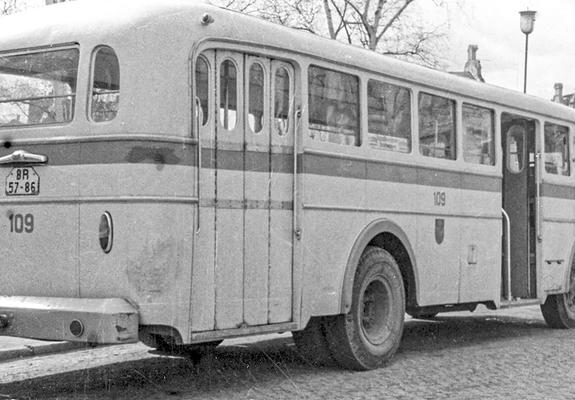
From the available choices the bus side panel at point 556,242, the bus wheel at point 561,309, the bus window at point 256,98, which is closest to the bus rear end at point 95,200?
the bus window at point 256,98

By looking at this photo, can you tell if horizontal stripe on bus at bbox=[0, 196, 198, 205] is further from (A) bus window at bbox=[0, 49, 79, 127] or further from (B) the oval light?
(A) bus window at bbox=[0, 49, 79, 127]

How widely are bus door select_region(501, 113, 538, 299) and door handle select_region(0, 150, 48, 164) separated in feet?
20.1

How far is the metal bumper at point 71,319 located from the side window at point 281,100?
1998 millimetres

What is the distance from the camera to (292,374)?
8773 mm

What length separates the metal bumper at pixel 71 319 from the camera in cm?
682

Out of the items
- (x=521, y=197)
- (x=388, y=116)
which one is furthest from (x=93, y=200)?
(x=521, y=197)

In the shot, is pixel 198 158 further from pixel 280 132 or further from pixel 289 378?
pixel 289 378

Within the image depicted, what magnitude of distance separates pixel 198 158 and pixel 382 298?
109 inches

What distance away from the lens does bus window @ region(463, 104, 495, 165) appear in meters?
10.7

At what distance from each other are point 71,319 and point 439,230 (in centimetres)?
442

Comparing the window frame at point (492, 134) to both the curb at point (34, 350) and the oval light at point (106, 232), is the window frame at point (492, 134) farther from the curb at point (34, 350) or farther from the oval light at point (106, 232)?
the oval light at point (106, 232)

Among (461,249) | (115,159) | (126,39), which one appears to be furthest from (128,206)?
(461,249)

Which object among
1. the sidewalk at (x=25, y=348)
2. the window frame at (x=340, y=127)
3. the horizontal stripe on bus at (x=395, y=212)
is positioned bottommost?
the sidewalk at (x=25, y=348)

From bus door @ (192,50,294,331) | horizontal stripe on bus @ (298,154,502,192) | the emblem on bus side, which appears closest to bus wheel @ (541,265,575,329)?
horizontal stripe on bus @ (298,154,502,192)
